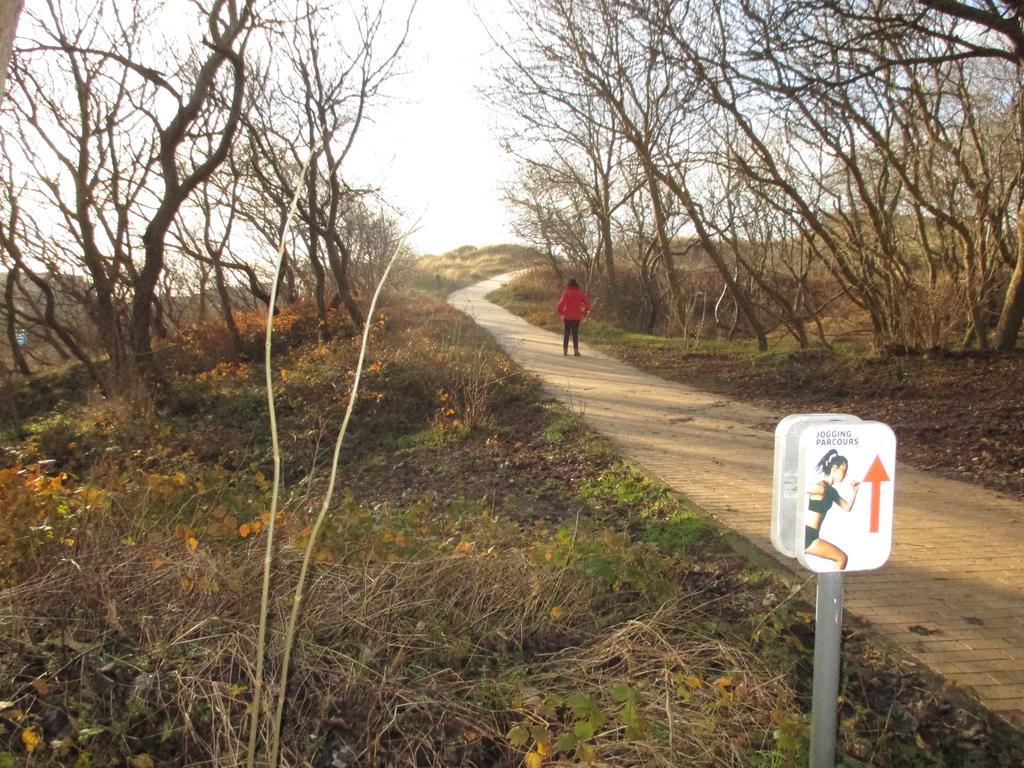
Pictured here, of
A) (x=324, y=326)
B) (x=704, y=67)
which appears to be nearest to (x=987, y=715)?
(x=704, y=67)

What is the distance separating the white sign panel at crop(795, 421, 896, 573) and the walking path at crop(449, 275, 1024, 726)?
1601 millimetres

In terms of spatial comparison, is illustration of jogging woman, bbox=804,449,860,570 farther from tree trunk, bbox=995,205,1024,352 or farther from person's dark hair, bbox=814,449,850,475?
tree trunk, bbox=995,205,1024,352

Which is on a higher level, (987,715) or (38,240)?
(38,240)

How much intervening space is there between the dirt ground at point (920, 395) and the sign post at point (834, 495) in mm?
5066

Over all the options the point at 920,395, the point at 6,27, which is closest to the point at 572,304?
the point at 920,395

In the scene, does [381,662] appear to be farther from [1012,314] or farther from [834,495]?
[1012,314]

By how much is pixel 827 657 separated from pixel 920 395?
9.10 meters

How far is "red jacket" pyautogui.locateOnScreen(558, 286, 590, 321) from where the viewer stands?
53.8 feet

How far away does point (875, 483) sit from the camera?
2.21 metres

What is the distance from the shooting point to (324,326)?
21.1 meters

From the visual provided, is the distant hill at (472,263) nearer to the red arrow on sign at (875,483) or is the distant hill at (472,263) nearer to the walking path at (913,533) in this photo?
the walking path at (913,533)

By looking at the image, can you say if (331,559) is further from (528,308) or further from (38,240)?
(528,308)

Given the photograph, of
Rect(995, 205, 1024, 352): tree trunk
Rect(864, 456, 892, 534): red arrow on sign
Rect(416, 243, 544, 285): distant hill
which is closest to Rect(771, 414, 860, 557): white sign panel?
Rect(864, 456, 892, 534): red arrow on sign

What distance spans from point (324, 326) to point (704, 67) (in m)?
13.1
